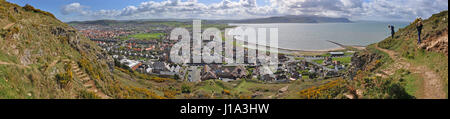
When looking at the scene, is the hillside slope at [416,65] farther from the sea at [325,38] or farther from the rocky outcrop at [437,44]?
the sea at [325,38]

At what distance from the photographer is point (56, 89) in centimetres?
853

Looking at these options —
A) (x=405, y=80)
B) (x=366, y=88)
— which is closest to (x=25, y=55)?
(x=366, y=88)

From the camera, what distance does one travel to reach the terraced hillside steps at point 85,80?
9991mm

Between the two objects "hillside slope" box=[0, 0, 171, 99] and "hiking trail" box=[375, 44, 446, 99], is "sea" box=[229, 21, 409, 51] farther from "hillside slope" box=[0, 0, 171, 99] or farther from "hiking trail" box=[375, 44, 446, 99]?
"hillside slope" box=[0, 0, 171, 99]

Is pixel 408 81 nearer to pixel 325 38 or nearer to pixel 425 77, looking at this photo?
pixel 425 77

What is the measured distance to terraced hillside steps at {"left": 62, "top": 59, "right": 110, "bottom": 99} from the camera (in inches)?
393

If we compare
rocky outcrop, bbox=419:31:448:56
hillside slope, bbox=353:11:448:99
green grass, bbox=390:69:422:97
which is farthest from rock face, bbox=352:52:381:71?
green grass, bbox=390:69:422:97

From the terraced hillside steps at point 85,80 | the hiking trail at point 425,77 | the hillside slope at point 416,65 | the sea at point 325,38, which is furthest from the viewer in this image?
the sea at point 325,38

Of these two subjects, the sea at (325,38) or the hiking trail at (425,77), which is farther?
the sea at (325,38)

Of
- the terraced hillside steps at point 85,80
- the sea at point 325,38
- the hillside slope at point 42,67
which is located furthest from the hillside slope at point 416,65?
the sea at point 325,38

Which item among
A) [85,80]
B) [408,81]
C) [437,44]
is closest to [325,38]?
[437,44]

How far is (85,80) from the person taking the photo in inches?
409
